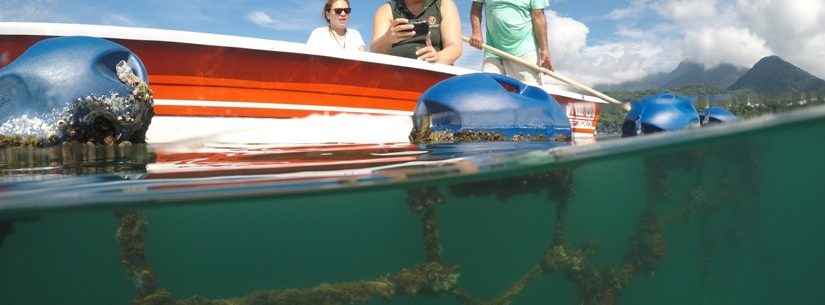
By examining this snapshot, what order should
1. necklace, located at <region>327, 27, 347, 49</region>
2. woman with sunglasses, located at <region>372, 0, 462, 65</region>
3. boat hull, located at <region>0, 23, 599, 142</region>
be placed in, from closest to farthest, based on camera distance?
boat hull, located at <region>0, 23, 599, 142</region> < woman with sunglasses, located at <region>372, 0, 462, 65</region> < necklace, located at <region>327, 27, 347, 49</region>

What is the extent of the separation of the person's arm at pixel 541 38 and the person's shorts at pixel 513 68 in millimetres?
294

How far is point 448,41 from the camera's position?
781cm

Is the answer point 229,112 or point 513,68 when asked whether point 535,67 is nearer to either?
point 513,68

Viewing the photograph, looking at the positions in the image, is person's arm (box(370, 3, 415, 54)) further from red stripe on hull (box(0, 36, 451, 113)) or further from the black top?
red stripe on hull (box(0, 36, 451, 113))

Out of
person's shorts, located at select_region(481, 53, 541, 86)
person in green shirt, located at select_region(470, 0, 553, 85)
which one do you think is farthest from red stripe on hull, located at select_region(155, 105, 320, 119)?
person in green shirt, located at select_region(470, 0, 553, 85)

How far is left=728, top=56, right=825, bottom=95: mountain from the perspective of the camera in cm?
462

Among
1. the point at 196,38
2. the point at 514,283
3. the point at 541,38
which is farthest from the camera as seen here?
the point at 541,38

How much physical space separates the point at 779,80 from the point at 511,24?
4.27 m

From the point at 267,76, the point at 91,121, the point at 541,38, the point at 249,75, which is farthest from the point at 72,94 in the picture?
the point at 541,38

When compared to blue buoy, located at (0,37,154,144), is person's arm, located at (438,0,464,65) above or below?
above

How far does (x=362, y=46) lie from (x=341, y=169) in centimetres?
505

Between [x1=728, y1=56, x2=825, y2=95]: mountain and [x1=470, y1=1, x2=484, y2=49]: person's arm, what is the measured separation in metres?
4.23

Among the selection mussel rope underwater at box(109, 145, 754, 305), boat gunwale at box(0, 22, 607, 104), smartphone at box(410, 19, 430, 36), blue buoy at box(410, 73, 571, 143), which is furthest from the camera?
smartphone at box(410, 19, 430, 36)

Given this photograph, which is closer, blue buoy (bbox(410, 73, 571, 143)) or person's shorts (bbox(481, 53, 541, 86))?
blue buoy (bbox(410, 73, 571, 143))
